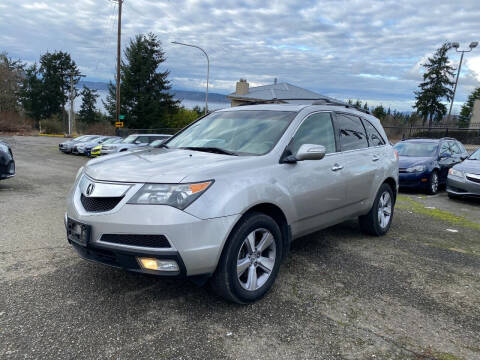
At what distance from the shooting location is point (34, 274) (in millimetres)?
3645

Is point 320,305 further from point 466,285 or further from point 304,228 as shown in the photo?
point 466,285

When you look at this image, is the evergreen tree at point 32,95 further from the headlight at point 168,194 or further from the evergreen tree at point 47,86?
the headlight at point 168,194

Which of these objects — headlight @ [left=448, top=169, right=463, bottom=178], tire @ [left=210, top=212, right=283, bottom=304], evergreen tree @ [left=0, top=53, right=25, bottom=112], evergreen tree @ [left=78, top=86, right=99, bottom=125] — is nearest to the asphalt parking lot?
tire @ [left=210, top=212, right=283, bottom=304]

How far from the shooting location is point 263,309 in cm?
312

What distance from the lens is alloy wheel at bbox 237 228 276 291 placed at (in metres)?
3.08

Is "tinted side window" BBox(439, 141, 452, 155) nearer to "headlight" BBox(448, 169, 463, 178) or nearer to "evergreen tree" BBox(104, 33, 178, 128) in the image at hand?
"headlight" BBox(448, 169, 463, 178)

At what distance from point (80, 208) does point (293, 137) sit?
2.07m

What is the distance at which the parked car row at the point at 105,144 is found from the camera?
2012cm

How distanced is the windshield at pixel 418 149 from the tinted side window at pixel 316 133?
24.9 feet

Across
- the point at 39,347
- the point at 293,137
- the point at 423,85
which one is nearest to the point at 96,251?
the point at 39,347

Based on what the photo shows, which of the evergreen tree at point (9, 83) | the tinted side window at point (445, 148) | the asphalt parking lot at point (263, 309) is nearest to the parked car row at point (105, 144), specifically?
the tinted side window at point (445, 148)

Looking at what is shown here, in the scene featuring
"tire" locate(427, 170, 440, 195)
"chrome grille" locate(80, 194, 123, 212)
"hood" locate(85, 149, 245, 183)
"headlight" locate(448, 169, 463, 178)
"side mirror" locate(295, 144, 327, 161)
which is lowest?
"tire" locate(427, 170, 440, 195)

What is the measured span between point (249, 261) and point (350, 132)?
2.42 meters

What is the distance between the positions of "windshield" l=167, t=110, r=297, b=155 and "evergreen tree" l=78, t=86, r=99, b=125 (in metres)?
75.8
